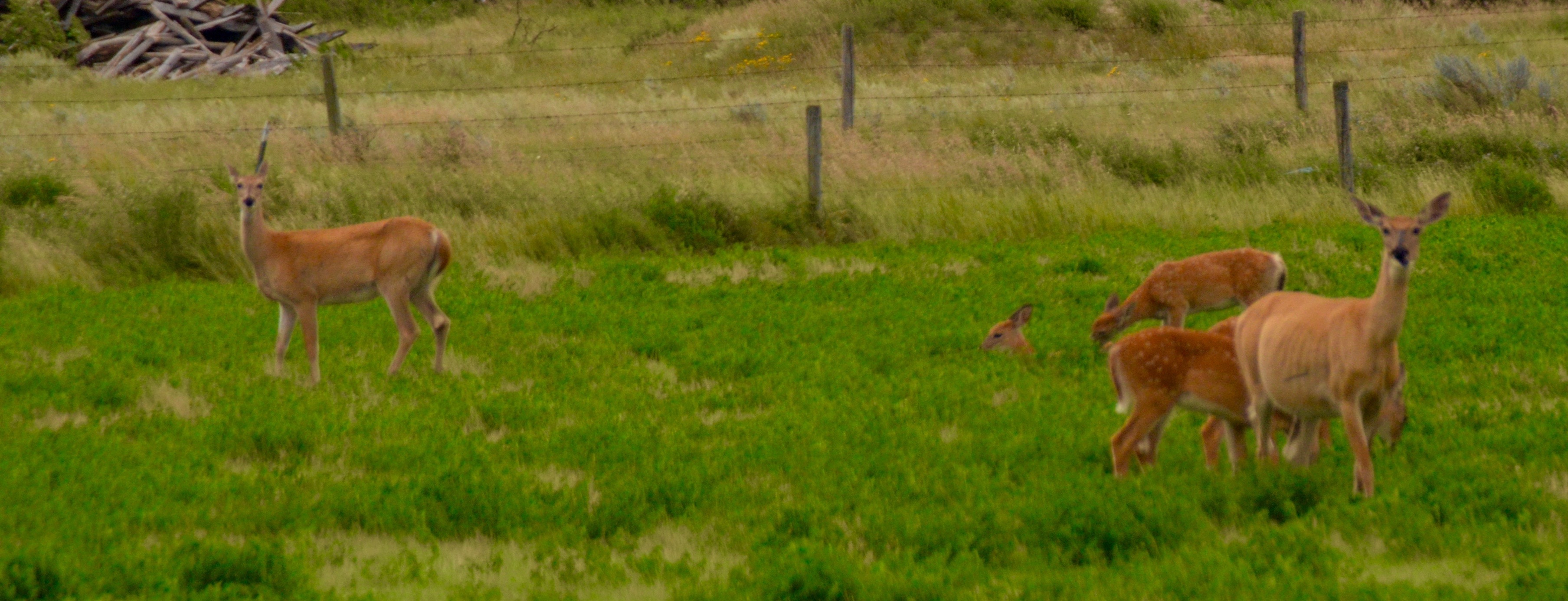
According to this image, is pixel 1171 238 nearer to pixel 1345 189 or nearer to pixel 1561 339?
pixel 1345 189

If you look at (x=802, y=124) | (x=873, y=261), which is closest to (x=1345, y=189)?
(x=873, y=261)

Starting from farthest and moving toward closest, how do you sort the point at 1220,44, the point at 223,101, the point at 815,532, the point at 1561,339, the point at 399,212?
the point at 1220,44
the point at 223,101
the point at 399,212
the point at 1561,339
the point at 815,532

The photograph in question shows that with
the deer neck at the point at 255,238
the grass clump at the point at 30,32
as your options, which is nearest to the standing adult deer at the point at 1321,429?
the deer neck at the point at 255,238

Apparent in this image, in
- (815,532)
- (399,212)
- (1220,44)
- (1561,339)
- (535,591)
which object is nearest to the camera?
(535,591)

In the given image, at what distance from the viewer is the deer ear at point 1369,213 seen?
613 centimetres

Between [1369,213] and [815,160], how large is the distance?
9.39 metres

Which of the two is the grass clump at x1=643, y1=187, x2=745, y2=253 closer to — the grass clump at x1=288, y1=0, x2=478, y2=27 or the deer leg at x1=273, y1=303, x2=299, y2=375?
the deer leg at x1=273, y1=303, x2=299, y2=375

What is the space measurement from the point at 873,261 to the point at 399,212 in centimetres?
487

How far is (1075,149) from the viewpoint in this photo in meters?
19.0

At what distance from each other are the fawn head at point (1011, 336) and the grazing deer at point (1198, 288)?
493 mm

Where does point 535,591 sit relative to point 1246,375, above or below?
below

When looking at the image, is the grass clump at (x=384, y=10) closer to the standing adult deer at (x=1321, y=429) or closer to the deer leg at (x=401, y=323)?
the deer leg at (x=401, y=323)

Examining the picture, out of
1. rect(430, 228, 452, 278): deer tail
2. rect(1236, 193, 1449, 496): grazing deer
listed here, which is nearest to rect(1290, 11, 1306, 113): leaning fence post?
rect(430, 228, 452, 278): deer tail

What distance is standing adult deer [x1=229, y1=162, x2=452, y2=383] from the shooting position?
9922 mm
